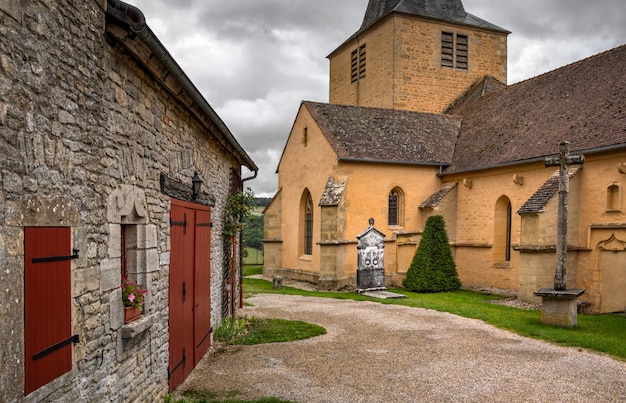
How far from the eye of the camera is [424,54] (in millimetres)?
26672

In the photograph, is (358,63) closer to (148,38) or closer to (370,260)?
(370,260)

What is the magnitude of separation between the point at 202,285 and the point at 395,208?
13.9m

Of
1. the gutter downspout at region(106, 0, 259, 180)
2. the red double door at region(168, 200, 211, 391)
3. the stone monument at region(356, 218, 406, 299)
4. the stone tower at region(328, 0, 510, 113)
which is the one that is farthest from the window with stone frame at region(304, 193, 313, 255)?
the gutter downspout at region(106, 0, 259, 180)

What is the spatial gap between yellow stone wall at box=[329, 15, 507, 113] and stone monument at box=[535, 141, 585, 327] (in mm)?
14760

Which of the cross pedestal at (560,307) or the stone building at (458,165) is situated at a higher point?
the stone building at (458,165)

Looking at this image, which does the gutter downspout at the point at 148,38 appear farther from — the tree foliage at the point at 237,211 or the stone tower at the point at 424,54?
the stone tower at the point at 424,54

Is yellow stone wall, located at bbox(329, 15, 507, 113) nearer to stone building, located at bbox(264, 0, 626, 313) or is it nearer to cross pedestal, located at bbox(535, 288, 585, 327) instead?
stone building, located at bbox(264, 0, 626, 313)

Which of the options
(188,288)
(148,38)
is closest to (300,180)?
(188,288)

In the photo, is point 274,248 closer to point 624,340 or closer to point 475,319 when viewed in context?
point 475,319

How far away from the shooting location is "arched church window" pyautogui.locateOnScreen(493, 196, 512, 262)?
18734 millimetres

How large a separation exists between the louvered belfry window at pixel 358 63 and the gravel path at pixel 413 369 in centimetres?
2000

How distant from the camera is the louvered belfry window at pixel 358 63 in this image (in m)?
29.0

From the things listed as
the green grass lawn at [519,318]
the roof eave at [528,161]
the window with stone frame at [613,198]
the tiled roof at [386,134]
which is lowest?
the green grass lawn at [519,318]

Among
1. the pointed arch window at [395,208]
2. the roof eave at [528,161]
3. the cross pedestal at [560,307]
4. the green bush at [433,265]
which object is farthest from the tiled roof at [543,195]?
the pointed arch window at [395,208]
